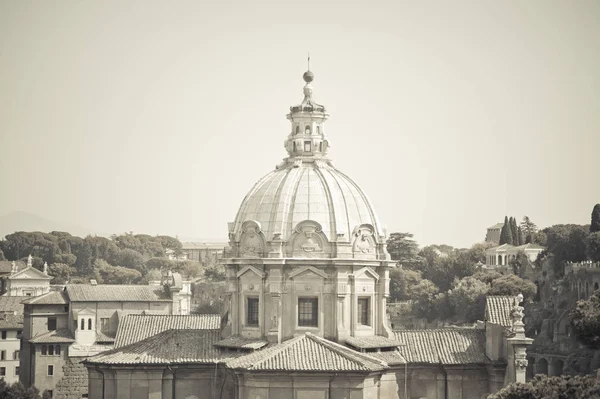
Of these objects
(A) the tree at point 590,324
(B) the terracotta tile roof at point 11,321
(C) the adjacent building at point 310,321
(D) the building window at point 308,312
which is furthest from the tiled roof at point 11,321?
(D) the building window at point 308,312

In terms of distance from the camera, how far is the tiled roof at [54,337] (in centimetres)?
11669

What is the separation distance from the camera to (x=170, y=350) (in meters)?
73.1

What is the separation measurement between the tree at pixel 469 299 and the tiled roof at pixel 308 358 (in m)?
76.2

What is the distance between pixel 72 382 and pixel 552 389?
173 ft

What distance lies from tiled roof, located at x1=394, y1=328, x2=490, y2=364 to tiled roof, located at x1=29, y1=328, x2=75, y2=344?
48.3 m

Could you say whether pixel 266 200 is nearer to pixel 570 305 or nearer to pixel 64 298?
pixel 64 298

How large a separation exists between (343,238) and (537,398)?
479 inches

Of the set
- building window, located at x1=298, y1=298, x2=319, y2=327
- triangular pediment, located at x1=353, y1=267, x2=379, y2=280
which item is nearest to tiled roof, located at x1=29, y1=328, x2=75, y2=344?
building window, located at x1=298, y1=298, x2=319, y2=327

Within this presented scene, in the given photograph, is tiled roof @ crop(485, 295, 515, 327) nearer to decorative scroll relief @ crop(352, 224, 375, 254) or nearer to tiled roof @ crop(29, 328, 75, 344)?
decorative scroll relief @ crop(352, 224, 375, 254)

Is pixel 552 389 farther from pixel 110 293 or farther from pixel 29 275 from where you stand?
pixel 29 275

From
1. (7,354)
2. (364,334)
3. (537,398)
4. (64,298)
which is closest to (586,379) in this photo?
(537,398)

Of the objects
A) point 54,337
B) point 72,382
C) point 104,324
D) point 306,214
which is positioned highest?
point 306,214

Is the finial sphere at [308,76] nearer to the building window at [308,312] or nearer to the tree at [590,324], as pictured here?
the building window at [308,312]

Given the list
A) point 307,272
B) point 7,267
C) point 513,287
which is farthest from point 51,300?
point 7,267
